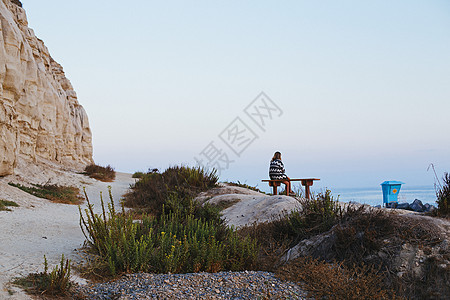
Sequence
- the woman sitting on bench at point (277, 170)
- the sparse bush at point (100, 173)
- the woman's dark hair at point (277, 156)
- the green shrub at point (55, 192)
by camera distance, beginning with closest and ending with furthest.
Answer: the green shrub at point (55, 192) < the woman sitting on bench at point (277, 170) < the woman's dark hair at point (277, 156) < the sparse bush at point (100, 173)

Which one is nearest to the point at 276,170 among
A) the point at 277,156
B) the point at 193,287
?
the point at 277,156

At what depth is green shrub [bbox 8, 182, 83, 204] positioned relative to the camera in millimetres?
10406

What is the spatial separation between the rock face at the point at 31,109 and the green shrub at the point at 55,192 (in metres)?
0.87

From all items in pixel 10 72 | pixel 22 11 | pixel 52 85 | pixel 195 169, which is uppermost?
pixel 22 11

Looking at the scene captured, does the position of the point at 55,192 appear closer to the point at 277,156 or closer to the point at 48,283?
the point at 277,156

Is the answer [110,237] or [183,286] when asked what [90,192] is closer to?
[110,237]

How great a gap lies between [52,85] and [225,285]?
→ 19336mm

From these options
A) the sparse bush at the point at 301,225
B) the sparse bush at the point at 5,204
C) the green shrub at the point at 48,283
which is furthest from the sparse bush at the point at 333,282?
the sparse bush at the point at 5,204

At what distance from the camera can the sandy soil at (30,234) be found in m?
3.88

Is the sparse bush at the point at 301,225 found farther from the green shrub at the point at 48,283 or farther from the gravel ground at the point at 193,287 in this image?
the green shrub at the point at 48,283

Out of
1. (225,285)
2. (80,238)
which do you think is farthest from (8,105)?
(225,285)

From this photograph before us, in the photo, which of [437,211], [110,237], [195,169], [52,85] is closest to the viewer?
[110,237]

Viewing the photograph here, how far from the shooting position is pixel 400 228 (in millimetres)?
4754

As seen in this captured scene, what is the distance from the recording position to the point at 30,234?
5.78 meters
